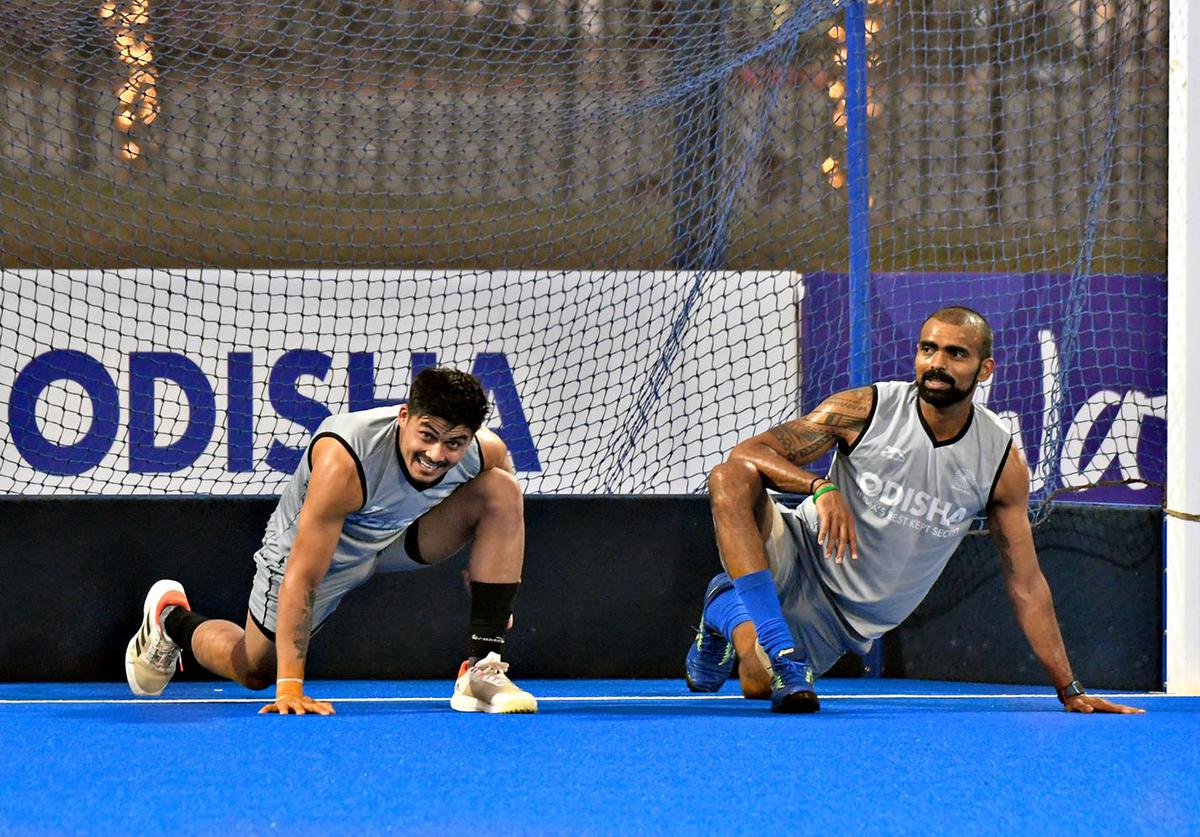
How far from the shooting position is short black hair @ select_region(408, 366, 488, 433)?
4.02 m

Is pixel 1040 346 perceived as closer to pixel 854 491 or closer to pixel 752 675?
pixel 854 491

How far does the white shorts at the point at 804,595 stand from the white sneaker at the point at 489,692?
94 centimetres

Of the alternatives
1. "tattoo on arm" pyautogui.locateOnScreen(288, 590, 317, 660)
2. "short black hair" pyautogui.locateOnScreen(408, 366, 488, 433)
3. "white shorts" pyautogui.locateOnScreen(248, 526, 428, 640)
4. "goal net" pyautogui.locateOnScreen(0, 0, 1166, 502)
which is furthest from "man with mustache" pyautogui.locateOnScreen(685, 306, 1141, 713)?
"goal net" pyautogui.locateOnScreen(0, 0, 1166, 502)

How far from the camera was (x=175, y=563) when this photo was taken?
5.43 metres

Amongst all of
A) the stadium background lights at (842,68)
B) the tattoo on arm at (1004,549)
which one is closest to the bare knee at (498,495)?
the tattoo on arm at (1004,549)

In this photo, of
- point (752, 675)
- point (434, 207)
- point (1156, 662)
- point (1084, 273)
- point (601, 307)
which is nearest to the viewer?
point (752, 675)

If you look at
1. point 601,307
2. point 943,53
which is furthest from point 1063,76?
point 601,307

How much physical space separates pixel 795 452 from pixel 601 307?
199 cm

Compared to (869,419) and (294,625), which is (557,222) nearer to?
(869,419)

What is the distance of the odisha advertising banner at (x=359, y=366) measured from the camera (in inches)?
237

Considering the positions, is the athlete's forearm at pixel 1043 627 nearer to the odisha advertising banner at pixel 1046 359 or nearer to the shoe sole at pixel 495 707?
the shoe sole at pixel 495 707

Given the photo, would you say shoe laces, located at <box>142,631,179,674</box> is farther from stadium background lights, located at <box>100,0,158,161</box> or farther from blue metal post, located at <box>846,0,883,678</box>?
blue metal post, located at <box>846,0,883,678</box>

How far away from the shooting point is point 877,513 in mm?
4535

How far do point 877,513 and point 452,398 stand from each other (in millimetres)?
1372
